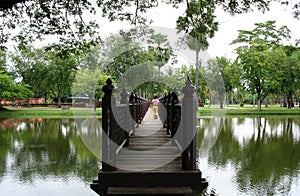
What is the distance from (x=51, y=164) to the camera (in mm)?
9547

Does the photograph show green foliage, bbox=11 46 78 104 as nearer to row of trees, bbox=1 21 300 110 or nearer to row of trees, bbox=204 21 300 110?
row of trees, bbox=1 21 300 110

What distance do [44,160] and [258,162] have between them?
605cm

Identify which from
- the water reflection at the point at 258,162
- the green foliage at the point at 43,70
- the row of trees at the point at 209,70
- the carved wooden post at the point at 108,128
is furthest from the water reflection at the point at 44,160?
the green foliage at the point at 43,70

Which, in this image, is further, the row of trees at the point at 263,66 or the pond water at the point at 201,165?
the row of trees at the point at 263,66

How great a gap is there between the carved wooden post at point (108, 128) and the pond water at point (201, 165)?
3.56 m

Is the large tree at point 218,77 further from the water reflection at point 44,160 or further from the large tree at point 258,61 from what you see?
the water reflection at point 44,160

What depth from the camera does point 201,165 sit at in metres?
9.27

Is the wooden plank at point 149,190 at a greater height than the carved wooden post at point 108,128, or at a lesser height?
lesser

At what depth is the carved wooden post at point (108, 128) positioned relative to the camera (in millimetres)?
3576

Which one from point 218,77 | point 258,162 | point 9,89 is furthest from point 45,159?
point 218,77

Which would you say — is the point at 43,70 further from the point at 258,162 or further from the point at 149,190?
the point at 149,190

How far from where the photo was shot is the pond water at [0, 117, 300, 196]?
7266mm

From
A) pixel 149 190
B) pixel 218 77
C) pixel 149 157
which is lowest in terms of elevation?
pixel 149 190

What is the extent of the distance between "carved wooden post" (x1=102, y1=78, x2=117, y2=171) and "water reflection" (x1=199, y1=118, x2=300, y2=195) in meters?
3.95
